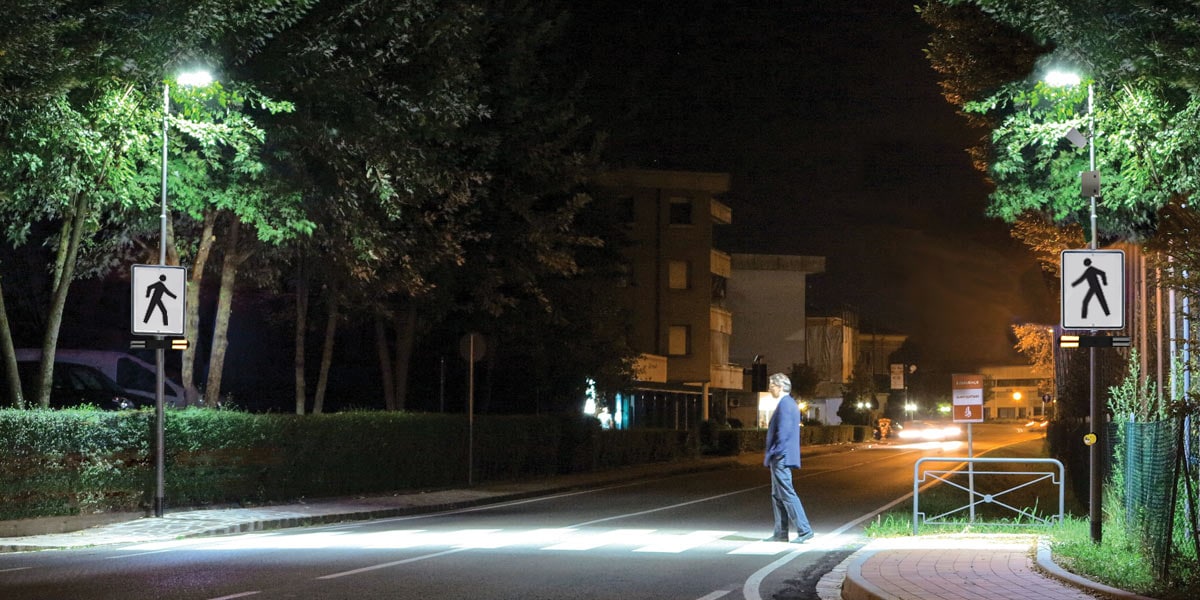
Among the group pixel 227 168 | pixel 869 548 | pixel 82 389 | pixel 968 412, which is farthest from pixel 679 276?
pixel 869 548

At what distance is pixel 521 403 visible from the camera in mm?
39156

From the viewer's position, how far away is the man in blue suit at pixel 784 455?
15.9m

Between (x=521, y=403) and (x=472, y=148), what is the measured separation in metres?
11.4

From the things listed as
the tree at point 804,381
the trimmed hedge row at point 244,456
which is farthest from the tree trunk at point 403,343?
the tree at point 804,381

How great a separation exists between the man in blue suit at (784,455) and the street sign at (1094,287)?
3.36 meters

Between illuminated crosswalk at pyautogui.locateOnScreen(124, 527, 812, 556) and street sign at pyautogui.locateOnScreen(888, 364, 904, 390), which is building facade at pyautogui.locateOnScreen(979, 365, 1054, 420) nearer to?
street sign at pyautogui.locateOnScreen(888, 364, 904, 390)

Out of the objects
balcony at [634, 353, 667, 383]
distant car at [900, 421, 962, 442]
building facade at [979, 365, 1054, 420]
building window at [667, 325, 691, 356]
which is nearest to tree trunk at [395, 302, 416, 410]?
balcony at [634, 353, 667, 383]

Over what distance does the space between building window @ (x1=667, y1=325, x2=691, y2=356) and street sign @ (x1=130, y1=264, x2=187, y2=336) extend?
1882 inches

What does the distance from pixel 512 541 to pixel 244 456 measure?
7.76 metres

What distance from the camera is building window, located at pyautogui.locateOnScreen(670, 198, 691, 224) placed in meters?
66.7

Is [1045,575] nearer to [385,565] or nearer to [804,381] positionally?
[385,565]

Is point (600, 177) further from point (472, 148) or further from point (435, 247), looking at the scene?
point (435, 247)

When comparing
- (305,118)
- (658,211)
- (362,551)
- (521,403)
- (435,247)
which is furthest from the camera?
(658,211)

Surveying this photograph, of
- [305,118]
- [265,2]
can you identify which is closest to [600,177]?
[305,118]
